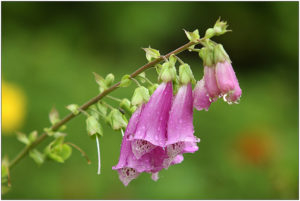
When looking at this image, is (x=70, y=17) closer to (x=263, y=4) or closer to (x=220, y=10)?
(x=220, y=10)

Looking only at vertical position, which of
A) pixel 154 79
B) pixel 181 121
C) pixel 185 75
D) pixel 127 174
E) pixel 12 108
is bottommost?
pixel 127 174

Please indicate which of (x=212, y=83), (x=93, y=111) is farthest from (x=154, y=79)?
(x=212, y=83)

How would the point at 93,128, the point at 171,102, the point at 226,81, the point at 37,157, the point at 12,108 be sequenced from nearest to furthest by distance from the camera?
the point at 226,81
the point at 171,102
the point at 93,128
the point at 37,157
the point at 12,108

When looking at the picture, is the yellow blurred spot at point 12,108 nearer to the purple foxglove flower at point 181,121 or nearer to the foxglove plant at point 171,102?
the foxglove plant at point 171,102

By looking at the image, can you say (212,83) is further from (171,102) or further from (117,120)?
(117,120)

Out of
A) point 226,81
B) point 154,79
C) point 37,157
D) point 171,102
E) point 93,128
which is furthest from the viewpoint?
point 154,79

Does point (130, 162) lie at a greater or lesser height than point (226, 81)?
lesser

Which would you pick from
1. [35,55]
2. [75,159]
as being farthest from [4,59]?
[75,159]
